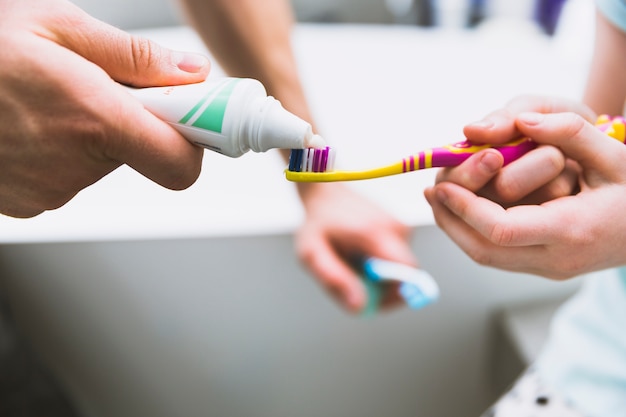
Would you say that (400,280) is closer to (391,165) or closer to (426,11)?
(391,165)

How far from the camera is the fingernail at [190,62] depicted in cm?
36

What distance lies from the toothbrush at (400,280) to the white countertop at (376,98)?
0.11 metres

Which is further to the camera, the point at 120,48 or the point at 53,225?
the point at 53,225

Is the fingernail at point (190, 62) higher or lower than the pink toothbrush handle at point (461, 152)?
higher

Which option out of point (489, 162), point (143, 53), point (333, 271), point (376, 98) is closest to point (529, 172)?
point (489, 162)

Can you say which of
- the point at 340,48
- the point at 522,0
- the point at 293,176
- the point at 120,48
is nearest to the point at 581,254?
the point at 293,176

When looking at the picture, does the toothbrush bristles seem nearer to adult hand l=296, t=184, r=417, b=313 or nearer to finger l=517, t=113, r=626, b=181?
finger l=517, t=113, r=626, b=181

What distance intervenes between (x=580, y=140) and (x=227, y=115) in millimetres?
226

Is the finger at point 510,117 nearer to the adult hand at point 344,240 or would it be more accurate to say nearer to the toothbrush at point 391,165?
the toothbrush at point 391,165

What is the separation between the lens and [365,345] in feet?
2.90

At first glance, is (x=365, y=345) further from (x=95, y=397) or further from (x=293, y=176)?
(x=293, y=176)

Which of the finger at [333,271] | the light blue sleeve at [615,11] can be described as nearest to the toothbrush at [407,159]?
the light blue sleeve at [615,11]

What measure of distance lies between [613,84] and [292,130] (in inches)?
15.4

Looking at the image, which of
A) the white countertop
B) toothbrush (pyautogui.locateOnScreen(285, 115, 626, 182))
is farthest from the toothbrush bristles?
the white countertop
